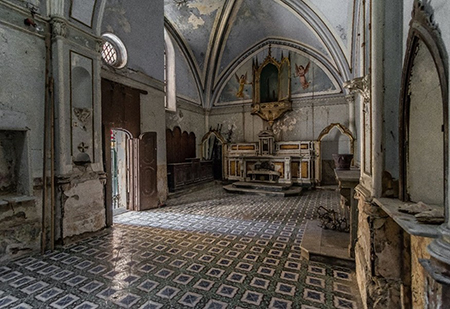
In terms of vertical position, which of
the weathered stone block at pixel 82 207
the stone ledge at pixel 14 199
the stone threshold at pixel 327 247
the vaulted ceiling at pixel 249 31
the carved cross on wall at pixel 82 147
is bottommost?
the stone threshold at pixel 327 247

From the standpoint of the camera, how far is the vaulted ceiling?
826 cm

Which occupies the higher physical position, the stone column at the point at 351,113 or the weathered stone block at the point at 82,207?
the stone column at the point at 351,113

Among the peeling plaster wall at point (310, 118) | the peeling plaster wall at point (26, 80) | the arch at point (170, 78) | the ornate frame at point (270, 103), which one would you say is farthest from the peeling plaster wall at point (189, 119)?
the peeling plaster wall at point (26, 80)

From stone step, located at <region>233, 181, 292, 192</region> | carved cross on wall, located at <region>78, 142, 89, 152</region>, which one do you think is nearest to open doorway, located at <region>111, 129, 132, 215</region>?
carved cross on wall, located at <region>78, 142, 89, 152</region>

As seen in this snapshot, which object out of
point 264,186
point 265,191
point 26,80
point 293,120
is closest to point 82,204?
point 26,80

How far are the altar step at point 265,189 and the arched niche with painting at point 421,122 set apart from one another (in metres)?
6.71

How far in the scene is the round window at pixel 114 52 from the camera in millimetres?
5923

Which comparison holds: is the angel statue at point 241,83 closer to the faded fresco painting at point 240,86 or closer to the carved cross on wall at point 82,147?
the faded fresco painting at point 240,86

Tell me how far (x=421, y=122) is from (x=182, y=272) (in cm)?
325

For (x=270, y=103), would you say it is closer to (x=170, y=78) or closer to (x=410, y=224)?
(x=170, y=78)

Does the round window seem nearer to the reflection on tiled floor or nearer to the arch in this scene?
the arch

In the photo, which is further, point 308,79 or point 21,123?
point 308,79

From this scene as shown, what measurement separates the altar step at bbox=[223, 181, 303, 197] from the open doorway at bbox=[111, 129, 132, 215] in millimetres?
4125

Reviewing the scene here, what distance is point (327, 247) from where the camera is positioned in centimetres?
365
